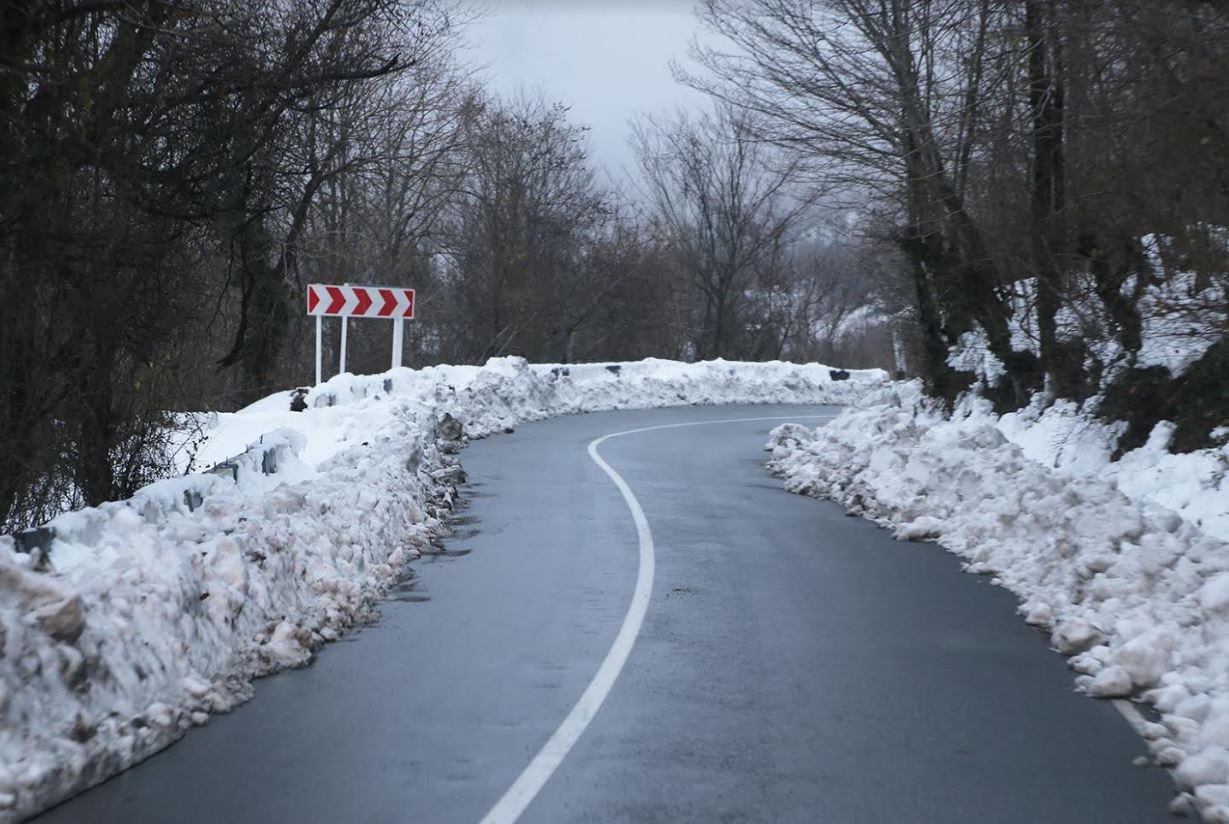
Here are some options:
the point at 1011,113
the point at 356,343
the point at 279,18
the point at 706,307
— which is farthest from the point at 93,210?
the point at 706,307

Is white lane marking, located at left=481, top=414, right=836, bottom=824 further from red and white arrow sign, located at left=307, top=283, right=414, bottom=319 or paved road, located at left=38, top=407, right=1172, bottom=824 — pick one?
red and white arrow sign, located at left=307, top=283, right=414, bottom=319

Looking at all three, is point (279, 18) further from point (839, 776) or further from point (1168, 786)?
point (1168, 786)

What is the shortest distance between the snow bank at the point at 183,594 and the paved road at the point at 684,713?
220mm

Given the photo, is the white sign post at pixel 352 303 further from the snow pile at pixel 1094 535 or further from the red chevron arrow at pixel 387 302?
the snow pile at pixel 1094 535

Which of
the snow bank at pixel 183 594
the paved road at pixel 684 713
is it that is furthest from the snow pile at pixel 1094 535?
the snow bank at pixel 183 594

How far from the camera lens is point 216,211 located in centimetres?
1128

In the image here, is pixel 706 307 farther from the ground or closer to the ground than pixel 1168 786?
farther from the ground

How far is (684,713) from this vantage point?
300 inches

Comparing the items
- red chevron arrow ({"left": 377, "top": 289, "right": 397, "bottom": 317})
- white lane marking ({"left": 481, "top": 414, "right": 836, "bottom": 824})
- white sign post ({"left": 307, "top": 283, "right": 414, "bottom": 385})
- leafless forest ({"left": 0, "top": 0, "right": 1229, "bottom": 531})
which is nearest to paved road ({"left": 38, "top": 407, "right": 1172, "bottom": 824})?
white lane marking ({"left": 481, "top": 414, "right": 836, "bottom": 824})

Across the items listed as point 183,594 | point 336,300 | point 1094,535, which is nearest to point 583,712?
point 183,594

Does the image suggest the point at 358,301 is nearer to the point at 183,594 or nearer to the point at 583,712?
the point at 183,594

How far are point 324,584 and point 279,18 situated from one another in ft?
16.4

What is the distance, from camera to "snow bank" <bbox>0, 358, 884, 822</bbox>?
629 centimetres

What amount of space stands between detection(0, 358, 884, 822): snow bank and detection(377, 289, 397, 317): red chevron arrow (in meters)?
11.5
